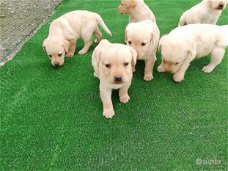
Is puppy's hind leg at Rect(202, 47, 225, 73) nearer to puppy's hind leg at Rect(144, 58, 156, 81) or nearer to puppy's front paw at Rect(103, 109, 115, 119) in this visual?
puppy's hind leg at Rect(144, 58, 156, 81)

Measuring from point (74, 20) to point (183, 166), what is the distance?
9.90ft

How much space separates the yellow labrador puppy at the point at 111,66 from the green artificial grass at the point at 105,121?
235 mm

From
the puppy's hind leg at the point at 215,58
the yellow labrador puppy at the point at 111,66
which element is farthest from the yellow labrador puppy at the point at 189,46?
the yellow labrador puppy at the point at 111,66

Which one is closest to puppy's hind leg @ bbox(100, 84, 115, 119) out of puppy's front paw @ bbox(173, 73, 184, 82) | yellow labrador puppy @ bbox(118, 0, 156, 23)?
puppy's front paw @ bbox(173, 73, 184, 82)

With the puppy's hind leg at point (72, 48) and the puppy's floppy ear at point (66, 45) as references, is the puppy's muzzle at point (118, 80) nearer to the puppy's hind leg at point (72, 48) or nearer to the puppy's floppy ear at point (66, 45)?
the puppy's floppy ear at point (66, 45)

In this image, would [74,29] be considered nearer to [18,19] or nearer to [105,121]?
[105,121]

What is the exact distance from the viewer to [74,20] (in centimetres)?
467

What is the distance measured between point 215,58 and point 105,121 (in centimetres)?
188

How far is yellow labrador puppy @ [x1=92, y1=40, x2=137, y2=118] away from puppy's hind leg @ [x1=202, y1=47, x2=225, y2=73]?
54.2 inches

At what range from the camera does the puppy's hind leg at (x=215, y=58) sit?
154 inches

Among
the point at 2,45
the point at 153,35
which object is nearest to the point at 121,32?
the point at 153,35

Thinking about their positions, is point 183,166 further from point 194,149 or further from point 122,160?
point 122,160

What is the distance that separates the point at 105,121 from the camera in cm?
323

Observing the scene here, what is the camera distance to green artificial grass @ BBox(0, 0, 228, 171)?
278cm
